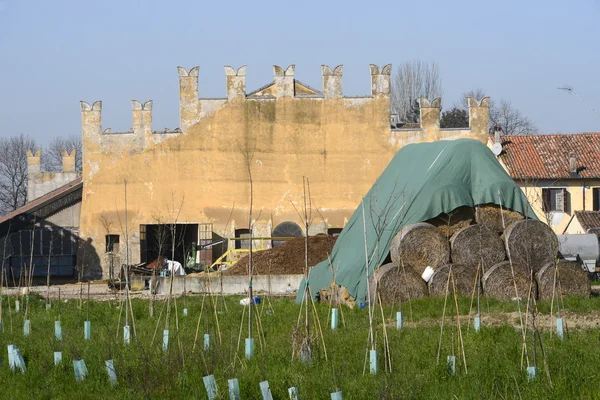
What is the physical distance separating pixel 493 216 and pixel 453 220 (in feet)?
2.90

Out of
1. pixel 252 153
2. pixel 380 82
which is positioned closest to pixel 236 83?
pixel 252 153

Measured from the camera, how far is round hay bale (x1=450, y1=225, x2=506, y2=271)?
20.6 m

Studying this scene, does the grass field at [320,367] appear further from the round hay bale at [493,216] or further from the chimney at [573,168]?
the chimney at [573,168]

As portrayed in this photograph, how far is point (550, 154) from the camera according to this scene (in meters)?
46.3

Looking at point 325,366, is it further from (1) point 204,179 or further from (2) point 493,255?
(1) point 204,179

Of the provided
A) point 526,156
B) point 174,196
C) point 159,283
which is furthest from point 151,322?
point 526,156

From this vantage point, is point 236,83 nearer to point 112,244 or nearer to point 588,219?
point 112,244

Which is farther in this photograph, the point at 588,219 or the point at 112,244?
the point at 112,244

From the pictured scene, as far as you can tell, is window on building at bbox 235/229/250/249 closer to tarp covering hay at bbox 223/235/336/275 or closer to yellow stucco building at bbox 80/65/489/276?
yellow stucco building at bbox 80/65/489/276

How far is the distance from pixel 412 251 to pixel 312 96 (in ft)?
71.3

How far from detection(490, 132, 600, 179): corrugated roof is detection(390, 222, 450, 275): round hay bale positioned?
2406 cm

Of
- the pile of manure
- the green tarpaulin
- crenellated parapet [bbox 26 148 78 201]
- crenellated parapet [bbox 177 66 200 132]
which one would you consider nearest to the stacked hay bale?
the green tarpaulin

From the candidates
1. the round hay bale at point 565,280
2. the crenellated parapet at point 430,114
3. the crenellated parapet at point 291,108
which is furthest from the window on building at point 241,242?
the round hay bale at point 565,280

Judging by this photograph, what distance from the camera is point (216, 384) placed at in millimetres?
10766
